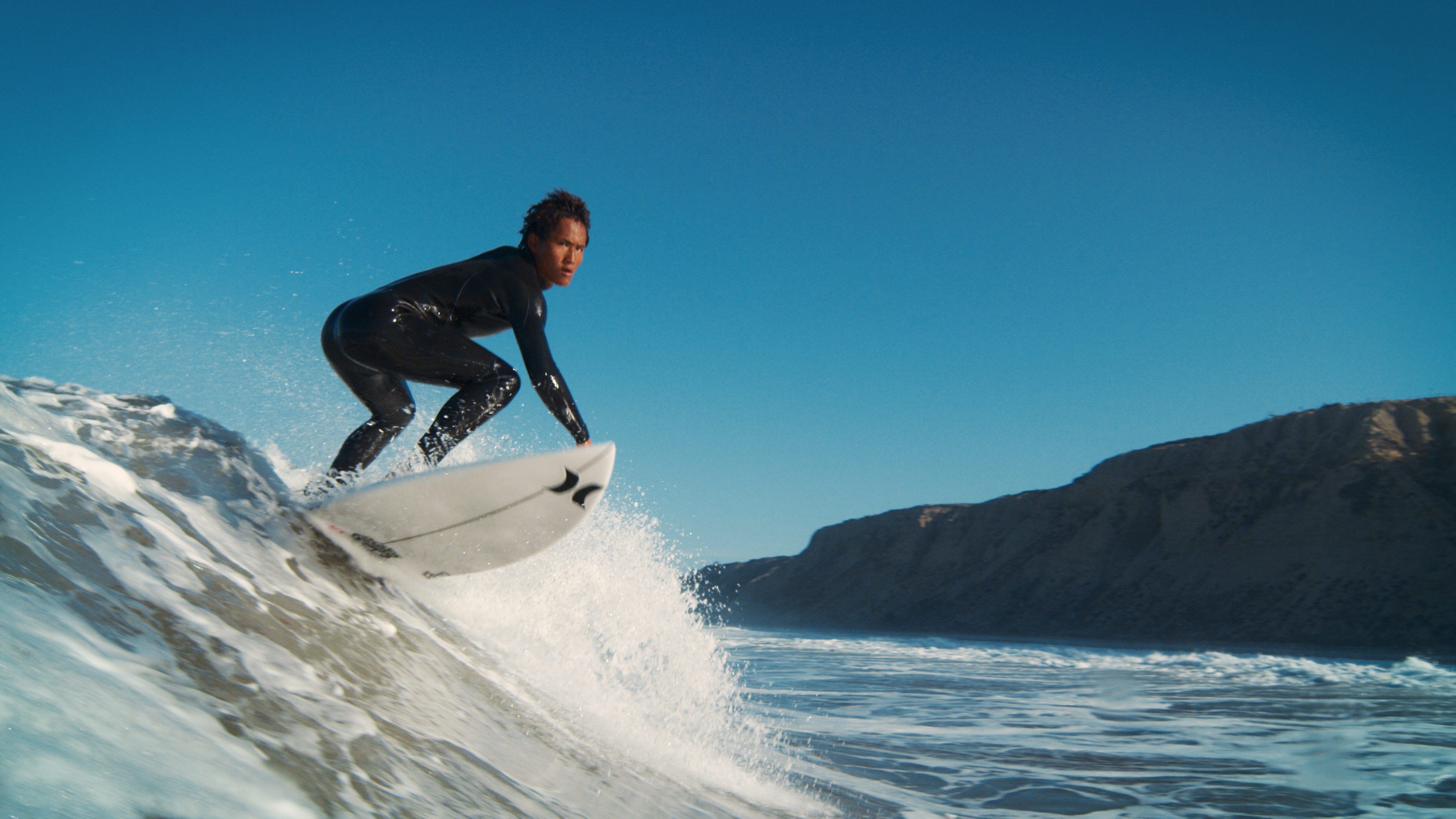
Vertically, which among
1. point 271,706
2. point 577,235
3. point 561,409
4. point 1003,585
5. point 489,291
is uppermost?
point 577,235

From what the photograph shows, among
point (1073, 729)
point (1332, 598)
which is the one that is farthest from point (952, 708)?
point (1332, 598)

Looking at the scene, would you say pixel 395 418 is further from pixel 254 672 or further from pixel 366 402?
pixel 254 672

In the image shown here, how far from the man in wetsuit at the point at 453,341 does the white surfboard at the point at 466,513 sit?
0.54ft

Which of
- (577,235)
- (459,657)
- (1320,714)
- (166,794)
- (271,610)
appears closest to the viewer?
(166,794)

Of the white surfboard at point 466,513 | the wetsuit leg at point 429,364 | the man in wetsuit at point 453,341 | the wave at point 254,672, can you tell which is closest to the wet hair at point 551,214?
the man in wetsuit at point 453,341

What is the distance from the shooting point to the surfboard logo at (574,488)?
2947mm

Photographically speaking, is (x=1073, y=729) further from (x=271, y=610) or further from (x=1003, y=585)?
(x=1003, y=585)

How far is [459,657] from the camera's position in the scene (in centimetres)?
A: 270

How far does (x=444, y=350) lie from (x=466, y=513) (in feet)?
2.07

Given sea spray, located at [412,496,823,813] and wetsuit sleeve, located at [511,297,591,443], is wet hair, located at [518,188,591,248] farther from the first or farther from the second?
sea spray, located at [412,496,823,813]

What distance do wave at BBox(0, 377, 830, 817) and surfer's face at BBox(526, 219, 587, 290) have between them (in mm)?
1314

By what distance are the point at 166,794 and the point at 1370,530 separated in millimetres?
38742

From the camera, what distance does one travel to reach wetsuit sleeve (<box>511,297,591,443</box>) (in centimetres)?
293

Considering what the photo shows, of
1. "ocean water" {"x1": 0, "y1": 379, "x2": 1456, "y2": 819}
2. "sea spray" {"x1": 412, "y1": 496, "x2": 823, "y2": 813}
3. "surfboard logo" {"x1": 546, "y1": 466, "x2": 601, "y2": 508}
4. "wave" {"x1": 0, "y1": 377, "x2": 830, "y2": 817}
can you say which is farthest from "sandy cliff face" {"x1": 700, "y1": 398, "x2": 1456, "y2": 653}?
"surfboard logo" {"x1": 546, "y1": 466, "x2": 601, "y2": 508}
